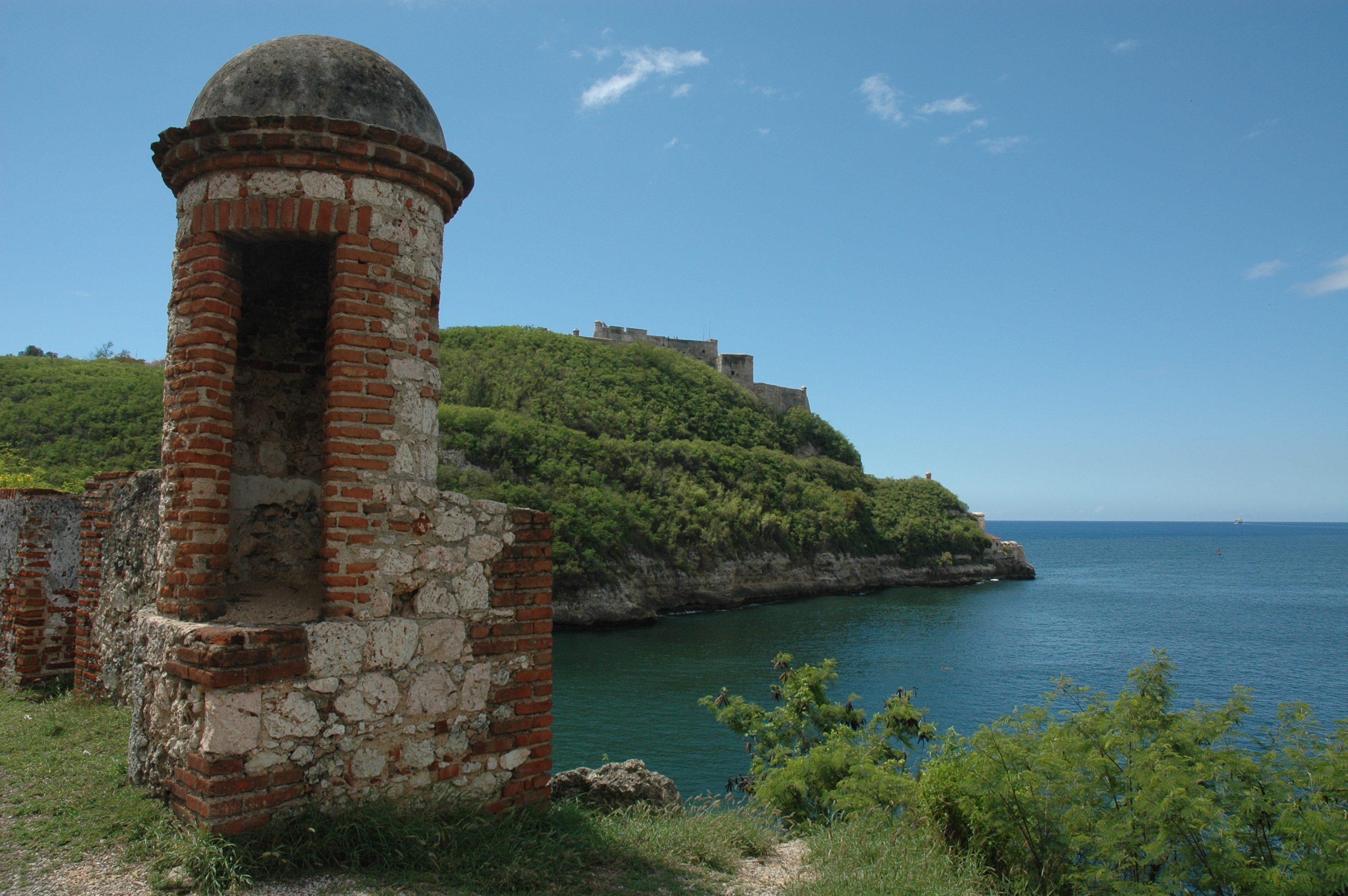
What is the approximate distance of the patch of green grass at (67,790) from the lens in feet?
13.6

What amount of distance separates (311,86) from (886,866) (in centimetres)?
620

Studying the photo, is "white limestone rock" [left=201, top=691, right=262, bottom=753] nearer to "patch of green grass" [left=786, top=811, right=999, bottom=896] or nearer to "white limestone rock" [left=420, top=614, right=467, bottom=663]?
"white limestone rock" [left=420, top=614, right=467, bottom=663]

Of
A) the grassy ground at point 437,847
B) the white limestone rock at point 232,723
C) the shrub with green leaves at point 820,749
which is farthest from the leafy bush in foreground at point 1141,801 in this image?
the white limestone rock at point 232,723

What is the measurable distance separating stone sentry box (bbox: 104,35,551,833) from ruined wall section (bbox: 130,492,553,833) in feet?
0.04

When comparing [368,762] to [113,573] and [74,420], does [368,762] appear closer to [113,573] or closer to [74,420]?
[113,573]

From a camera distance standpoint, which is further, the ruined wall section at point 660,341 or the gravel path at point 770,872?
the ruined wall section at point 660,341

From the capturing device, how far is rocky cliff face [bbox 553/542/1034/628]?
37.5m

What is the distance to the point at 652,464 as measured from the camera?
49719 mm

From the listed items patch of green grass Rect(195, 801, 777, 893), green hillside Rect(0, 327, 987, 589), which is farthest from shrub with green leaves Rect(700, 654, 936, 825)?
green hillside Rect(0, 327, 987, 589)

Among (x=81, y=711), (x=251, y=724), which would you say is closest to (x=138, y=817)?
(x=251, y=724)

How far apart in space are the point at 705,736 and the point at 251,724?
17.4 m

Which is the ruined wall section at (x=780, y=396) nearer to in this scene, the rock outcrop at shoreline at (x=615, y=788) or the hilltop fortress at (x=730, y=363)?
the hilltop fortress at (x=730, y=363)

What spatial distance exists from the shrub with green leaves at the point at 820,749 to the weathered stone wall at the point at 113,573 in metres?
6.61

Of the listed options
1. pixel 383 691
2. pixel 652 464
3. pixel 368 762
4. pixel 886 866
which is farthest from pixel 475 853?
pixel 652 464
